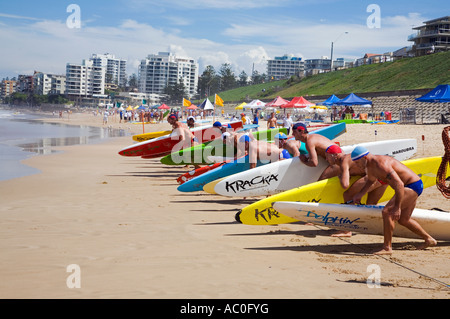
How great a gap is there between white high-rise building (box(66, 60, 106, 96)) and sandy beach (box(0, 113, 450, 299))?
18155cm

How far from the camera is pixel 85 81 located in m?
187

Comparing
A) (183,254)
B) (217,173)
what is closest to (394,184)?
(183,254)

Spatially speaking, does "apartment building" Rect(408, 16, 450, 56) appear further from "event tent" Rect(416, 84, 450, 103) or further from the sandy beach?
the sandy beach

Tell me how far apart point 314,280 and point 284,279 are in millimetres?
284

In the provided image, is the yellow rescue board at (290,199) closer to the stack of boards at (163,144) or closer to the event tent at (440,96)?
the stack of boards at (163,144)

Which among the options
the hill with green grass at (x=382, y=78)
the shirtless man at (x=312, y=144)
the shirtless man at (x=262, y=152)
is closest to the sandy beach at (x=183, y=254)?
the shirtless man at (x=262, y=152)

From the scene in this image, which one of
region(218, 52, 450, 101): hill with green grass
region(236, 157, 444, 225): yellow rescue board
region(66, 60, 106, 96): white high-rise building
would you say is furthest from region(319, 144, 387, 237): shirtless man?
region(66, 60, 106, 96): white high-rise building

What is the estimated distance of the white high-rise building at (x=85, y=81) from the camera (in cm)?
18662

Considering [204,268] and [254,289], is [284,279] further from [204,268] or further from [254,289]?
[204,268]

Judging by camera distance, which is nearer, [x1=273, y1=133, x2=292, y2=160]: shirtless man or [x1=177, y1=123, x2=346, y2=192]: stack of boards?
[x1=273, y1=133, x2=292, y2=160]: shirtless man

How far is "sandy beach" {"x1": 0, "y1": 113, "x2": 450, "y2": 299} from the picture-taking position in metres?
4.62

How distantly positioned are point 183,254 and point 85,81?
624 ft

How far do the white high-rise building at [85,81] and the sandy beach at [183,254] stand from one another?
7148 inches
